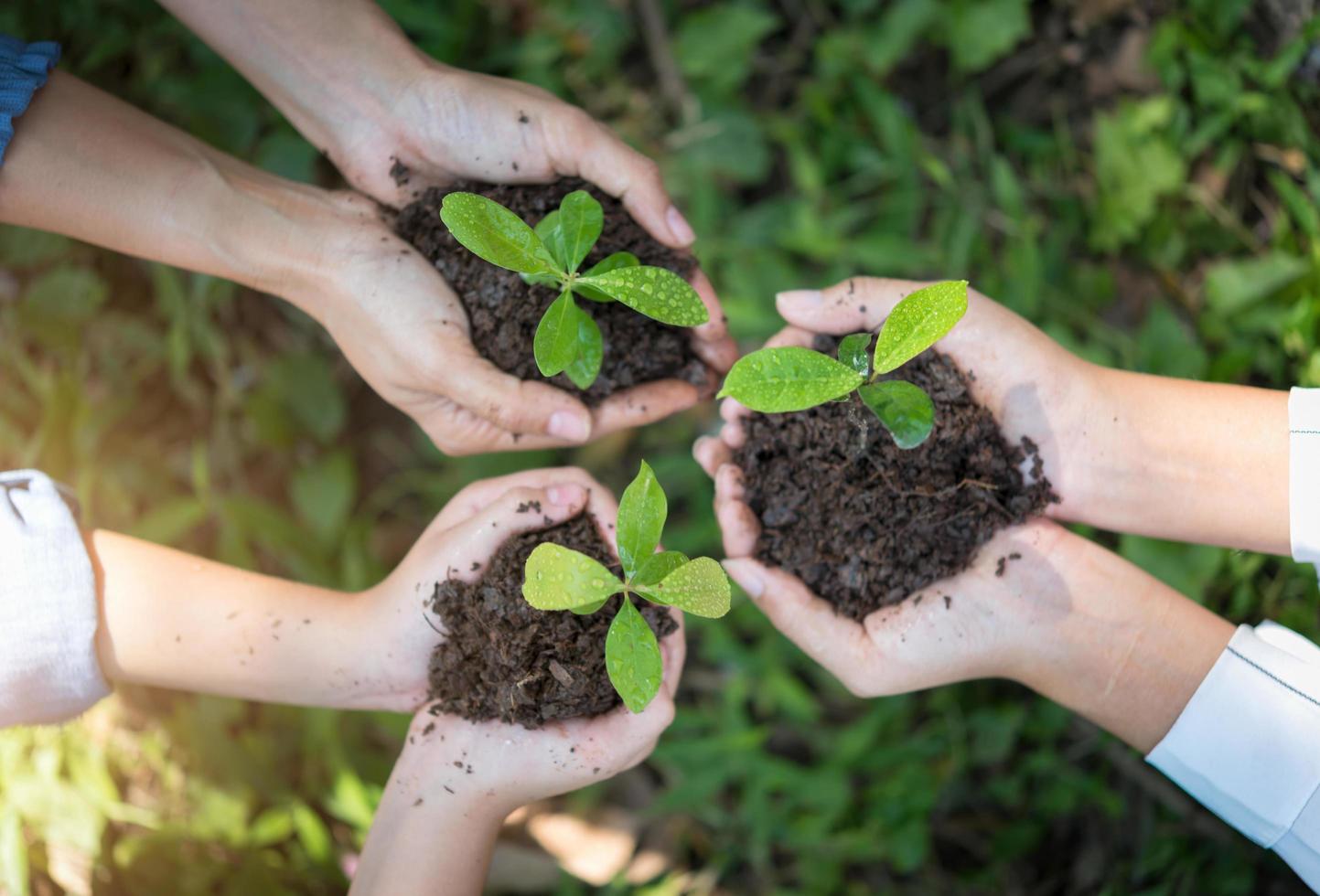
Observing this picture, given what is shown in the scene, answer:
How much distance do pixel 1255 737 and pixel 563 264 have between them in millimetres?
1511

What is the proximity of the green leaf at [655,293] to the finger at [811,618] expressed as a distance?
536 mm

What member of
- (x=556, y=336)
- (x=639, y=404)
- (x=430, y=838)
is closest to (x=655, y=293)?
(x=556, y=336)

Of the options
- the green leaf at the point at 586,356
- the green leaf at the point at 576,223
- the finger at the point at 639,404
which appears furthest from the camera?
the finger at the point at 639,404

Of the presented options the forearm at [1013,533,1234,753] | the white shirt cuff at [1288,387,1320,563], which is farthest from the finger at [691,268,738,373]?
the white shirt cuff at [1288,387,1320,563]

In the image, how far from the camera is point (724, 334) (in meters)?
1.98

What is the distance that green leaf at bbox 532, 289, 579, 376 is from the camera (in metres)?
1.57

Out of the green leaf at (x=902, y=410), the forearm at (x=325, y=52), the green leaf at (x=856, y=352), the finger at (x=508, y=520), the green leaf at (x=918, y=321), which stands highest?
the forearm at (x=325, y=52)

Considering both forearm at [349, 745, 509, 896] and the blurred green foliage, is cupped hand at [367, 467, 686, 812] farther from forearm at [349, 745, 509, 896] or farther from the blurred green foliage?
the blurred green foliage

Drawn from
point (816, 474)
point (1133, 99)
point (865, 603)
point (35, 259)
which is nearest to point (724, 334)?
point (816, 474)

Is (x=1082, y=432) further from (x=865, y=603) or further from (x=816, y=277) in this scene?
(x=816, y=277)

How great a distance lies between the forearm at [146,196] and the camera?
1770mm

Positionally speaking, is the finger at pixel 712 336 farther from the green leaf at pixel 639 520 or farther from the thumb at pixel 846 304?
the green leaf at pixel 639 520

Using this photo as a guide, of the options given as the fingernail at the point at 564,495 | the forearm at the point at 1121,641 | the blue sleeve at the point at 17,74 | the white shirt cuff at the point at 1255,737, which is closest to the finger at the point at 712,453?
the fingernail at the point at 564,495

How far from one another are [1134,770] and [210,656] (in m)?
2.24
